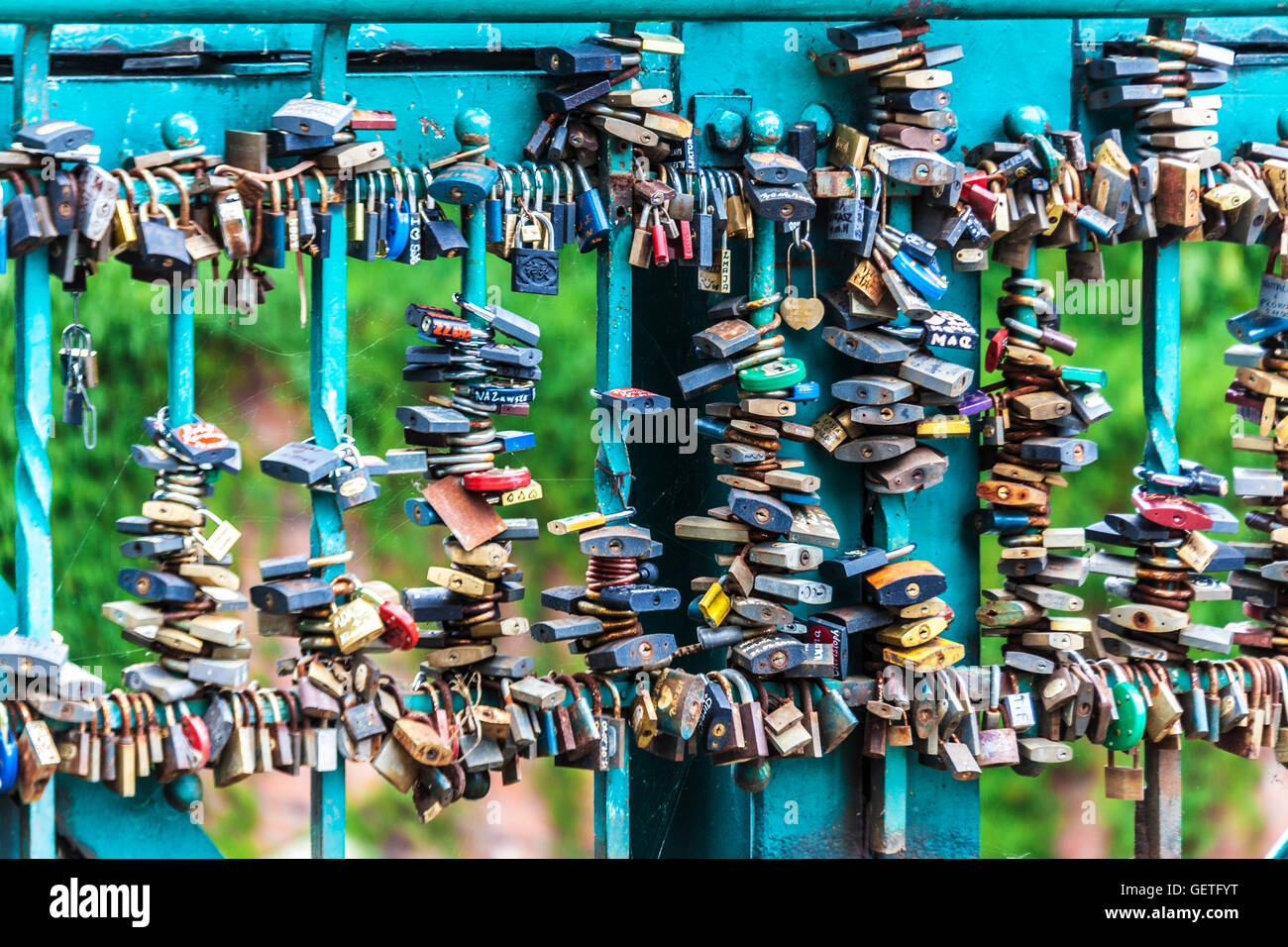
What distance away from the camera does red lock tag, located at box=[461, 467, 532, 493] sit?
5.10 meters

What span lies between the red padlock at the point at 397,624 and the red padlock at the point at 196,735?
513 mm

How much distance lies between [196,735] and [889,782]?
77.8 inches

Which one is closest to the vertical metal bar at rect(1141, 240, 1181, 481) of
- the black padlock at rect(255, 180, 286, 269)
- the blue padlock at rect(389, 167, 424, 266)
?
the blue padlock at rect(389, 167, 424, 266)

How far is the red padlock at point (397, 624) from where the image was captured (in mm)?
5035

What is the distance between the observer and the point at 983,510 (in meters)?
5.71

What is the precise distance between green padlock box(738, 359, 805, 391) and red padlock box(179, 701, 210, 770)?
5.49 ft

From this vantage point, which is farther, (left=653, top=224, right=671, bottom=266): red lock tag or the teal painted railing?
(left=653, top=224, right=671, bottom=266): red lock tag

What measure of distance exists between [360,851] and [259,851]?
460 mm

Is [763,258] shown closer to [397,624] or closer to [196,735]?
[397,624]

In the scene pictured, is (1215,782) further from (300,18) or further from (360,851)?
(300,18)

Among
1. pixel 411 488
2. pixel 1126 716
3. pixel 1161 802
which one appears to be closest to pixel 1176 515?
pixel 1126 716

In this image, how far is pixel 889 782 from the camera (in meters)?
5.68
